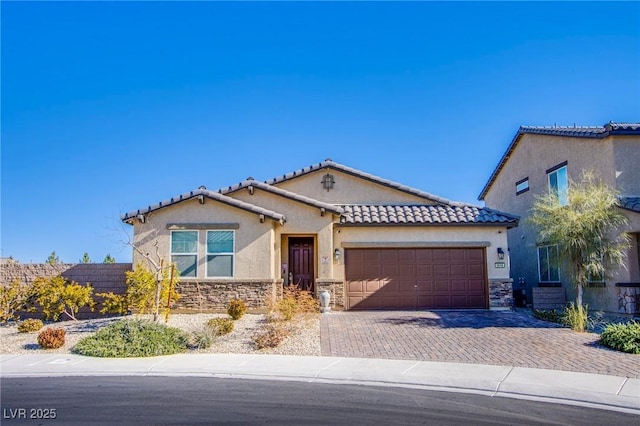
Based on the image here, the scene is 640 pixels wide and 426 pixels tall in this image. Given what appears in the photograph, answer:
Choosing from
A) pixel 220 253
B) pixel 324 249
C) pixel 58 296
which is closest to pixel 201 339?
pixel 220 253

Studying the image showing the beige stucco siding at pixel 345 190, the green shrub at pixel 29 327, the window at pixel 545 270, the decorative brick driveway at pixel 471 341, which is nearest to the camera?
the decorative brick driveway at pixel 471 341

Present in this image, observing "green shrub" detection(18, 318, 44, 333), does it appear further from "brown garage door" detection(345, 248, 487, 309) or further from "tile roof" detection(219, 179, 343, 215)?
"brown garage door" detection(345, 248, 487, 309)

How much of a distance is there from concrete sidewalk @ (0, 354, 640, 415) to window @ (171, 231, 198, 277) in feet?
19.7

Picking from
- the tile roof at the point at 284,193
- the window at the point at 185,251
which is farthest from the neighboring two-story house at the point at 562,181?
the window at the point at 185,251

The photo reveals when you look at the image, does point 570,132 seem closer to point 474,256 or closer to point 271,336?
point 474,256

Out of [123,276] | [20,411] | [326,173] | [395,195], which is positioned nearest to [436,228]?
[395,195]

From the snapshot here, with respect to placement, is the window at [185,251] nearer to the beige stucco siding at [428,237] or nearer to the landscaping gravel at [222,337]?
the landscaping gravel at [222,337]

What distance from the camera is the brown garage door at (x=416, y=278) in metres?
18.6

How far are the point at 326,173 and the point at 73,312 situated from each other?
11.3 m

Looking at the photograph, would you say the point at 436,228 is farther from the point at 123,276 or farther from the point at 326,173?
the point at 123,276

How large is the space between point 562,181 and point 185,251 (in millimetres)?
14870

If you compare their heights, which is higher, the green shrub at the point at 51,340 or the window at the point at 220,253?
the window at the point at 220,253

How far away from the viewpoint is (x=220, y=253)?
58.0 ft

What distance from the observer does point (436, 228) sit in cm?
Result: 1905
